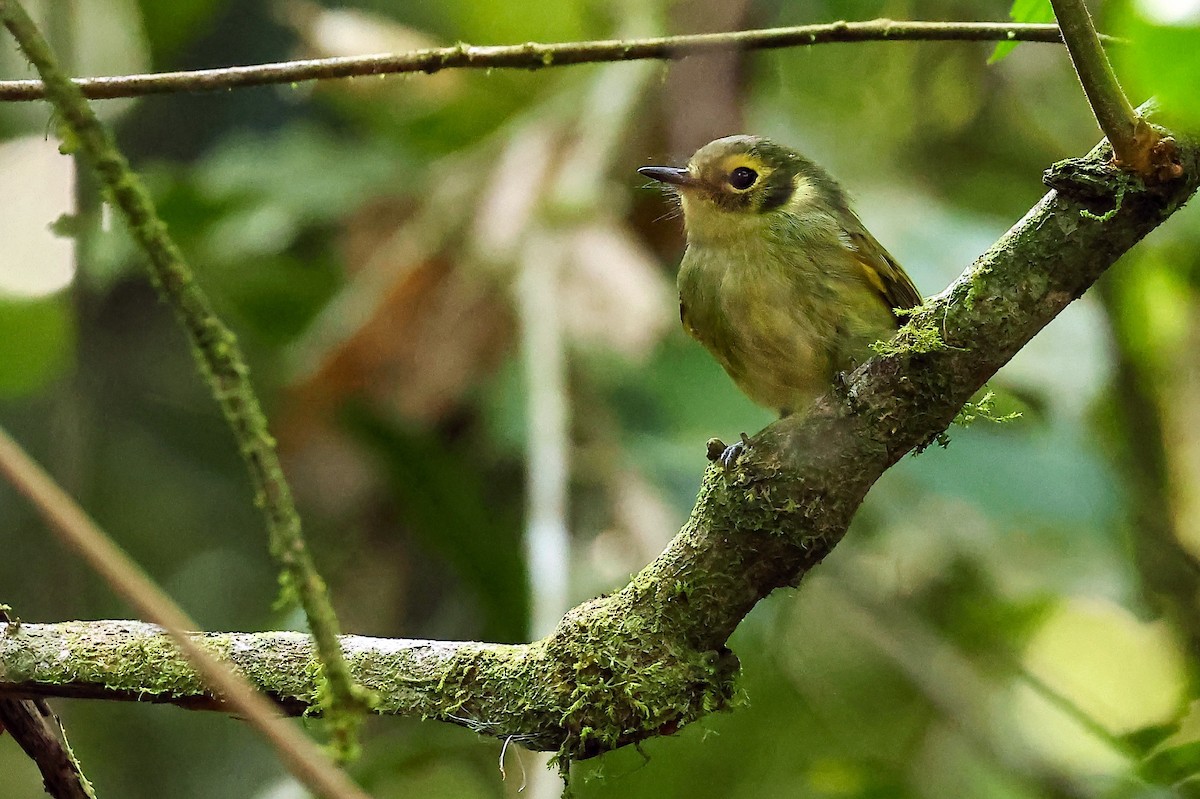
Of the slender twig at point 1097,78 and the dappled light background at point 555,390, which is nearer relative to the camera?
the slender twig at point 1097,78

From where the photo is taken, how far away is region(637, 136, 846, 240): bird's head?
7.99 feet

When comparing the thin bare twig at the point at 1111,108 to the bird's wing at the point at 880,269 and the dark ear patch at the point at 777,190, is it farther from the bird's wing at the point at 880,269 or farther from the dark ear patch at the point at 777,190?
the dark ear patch at the point at 777,190

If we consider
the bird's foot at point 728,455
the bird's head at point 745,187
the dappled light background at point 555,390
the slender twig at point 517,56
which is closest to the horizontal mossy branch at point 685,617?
the bird's foot at point 728,455

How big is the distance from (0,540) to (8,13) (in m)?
3.24

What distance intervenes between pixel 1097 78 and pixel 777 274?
3.84 ft

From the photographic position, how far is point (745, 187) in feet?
8.16

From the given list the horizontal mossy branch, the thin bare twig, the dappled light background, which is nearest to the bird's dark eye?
the dappled light background

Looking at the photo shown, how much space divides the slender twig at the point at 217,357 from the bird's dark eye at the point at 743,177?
171 cm

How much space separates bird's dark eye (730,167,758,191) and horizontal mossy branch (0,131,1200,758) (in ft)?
3.66

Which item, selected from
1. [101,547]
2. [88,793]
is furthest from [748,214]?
[101,547]

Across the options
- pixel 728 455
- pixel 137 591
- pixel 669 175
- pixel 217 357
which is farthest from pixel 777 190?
pixel 137 591

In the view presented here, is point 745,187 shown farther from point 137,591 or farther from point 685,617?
point 137,591

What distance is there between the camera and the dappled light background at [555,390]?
10.2 feet

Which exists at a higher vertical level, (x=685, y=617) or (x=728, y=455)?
(x=728, y=455)
